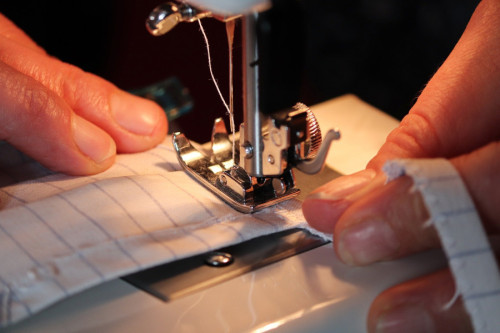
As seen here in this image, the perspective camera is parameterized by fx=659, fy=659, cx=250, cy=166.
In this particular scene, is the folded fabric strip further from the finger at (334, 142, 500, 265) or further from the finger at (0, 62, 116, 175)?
the finger at (0, 62, 116, 175)

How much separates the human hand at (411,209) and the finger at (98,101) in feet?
0.88

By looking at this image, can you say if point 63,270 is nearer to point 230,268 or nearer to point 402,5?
point 230,268

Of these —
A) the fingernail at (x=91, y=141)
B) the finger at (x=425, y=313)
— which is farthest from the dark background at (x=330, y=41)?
the finger at (x=425, y=313)

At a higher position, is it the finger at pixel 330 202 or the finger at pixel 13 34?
the finger at pixel 13 34

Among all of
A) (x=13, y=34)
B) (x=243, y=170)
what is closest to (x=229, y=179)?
(x=243, y=170)

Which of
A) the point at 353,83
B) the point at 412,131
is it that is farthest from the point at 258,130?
the point at 353,83

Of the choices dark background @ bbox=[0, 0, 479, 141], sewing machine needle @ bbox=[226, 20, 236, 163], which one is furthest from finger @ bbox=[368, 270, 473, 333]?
dark background @ bbox=[0, 0, 479, 141]

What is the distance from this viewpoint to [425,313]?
57 cm

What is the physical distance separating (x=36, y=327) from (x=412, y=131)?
0.42 m

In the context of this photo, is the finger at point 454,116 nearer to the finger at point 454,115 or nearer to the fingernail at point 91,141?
the finger at point 454,115

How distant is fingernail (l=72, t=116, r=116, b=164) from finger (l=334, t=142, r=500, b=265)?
291 millimetres

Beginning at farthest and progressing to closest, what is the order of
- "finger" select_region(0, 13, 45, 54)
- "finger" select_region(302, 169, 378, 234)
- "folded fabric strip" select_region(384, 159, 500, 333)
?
"finger" select_region(0, 13, 45, 54), "finger" select_region(302, 169, 378, 234), "folded fabric strip" select_region(384, 159, 500, 333)

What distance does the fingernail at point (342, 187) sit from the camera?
2.05 feet

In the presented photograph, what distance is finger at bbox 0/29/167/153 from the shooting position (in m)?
0.79
